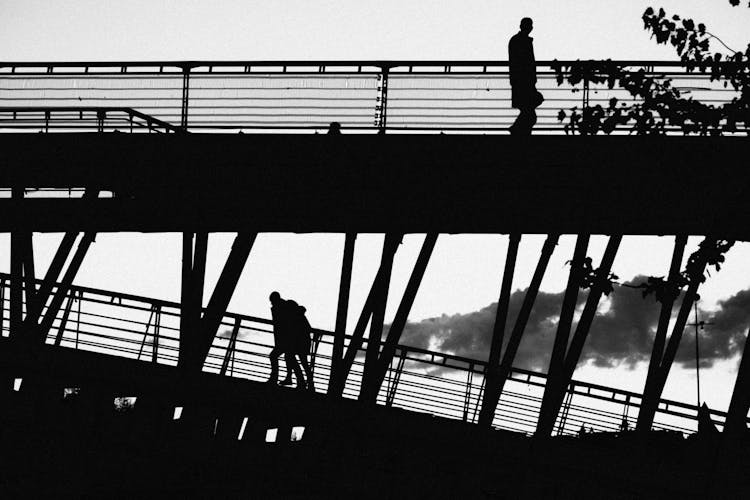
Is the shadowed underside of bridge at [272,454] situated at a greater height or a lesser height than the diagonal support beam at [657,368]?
lesser

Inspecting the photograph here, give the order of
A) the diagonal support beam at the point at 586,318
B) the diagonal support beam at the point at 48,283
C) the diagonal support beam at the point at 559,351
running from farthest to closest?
1. the diagonal support beam at the point at 586,318
2. the diagonal support beam at the point at 559,351
3. the diagonal support beam at the point at 48,283

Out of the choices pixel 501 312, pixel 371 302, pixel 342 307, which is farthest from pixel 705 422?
pixel 342 307

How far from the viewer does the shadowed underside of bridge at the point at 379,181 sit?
11664mm

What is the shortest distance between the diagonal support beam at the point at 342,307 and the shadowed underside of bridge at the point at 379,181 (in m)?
3.22

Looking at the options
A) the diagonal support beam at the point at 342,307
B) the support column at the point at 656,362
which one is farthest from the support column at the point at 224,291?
the support column at the point at 656,362

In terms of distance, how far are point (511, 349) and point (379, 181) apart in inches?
240

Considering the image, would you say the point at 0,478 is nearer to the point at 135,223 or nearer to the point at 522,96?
the point at 135,223

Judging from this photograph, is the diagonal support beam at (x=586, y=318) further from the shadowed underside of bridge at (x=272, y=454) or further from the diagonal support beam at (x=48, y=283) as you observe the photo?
the diagonal support beam at (x=48, y=283)

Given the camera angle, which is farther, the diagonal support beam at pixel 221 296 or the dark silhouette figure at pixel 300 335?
the dark silhouette figure at pixel 300 335

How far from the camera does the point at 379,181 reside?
12344mm

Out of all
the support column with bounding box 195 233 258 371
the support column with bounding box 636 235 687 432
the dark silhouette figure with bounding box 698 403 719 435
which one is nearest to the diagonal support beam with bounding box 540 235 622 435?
the support column with bounding box 636 235 687 432

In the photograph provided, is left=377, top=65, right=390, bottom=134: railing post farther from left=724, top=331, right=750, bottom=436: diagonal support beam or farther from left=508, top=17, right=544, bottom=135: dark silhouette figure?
left=724, top=331, right=750, bottom=436: diagonal support beam

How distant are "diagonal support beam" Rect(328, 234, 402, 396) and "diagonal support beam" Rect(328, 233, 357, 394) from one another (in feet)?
0.42

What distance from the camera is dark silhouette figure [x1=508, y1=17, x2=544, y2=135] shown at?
13.1 m
